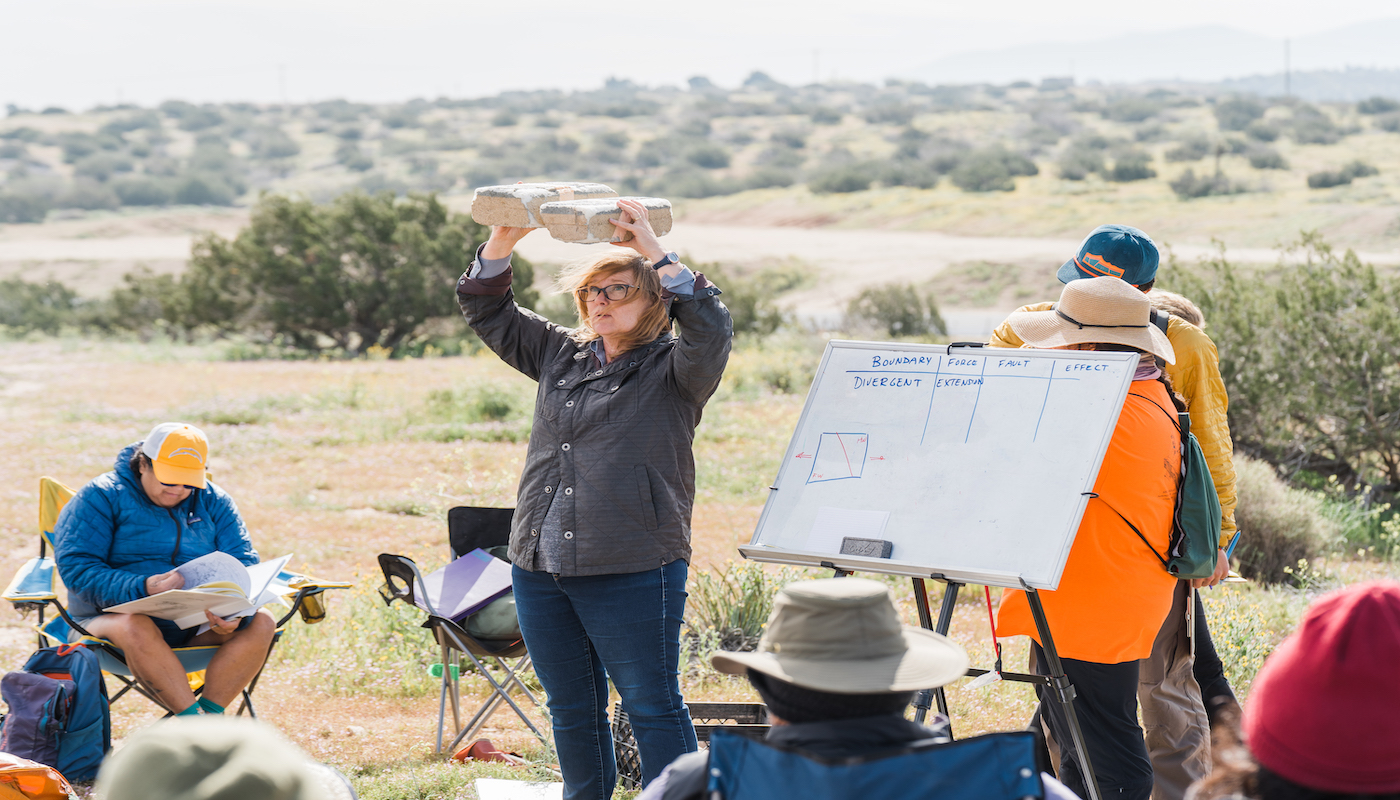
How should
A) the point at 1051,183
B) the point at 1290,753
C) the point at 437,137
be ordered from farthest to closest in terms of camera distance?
the point at 437,137 < the point at 1051,183 < the point at 1290,753

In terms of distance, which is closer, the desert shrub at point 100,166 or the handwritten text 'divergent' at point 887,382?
the handwritten text 'divergent' at point 887,382

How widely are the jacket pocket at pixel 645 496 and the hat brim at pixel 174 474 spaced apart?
1.99 meters

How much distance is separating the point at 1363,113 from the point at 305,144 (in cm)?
7413

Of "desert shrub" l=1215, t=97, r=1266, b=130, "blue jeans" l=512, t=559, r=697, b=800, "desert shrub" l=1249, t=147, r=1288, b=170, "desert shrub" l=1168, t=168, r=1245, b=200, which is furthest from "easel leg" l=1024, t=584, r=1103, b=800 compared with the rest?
"desert shrub" l=1215, t=97, r=1266, b=130

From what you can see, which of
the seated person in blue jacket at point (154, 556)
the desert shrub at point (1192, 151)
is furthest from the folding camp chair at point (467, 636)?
the desert shrub at point (1192, 151)

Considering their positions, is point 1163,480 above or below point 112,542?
above

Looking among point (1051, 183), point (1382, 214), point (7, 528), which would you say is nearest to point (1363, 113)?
point (1051, 183)

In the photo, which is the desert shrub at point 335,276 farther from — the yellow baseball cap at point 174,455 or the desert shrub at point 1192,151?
the desert shrub at point 1192,151

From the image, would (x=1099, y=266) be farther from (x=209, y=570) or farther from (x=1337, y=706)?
(x=209, y=570)

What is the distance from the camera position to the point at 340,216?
19812mm

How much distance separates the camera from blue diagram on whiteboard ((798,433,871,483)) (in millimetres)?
3273

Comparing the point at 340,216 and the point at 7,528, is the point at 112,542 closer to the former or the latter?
the point at 7,528

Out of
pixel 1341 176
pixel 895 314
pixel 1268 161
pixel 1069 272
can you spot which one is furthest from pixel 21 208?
pixel 1069 272

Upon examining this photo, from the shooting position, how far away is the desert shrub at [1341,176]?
39875 mm
